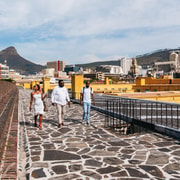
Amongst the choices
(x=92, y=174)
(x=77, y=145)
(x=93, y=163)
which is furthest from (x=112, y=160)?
(x=77, y=145)

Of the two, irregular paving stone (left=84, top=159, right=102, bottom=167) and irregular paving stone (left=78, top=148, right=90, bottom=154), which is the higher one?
irregular paving stone (left=78, top=148, right=90, bottom=154)

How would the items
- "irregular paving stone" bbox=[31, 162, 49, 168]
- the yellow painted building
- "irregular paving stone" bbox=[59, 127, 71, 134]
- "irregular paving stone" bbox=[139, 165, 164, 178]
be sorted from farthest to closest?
the yellow painted building → "irregular paving stone" bbox=[59, 127, 71, 134] → "irregular paving stone" bbox=[31, 162, 49, 168] → "irregular paving stone" bbox=[139, 165, 164, 178]

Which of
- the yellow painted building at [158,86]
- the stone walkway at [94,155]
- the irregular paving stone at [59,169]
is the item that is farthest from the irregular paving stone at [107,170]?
the yellow painted building at [158,86]

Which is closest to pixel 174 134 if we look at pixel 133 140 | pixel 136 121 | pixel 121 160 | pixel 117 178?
pixel 133 140

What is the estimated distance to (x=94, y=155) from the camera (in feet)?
16.7

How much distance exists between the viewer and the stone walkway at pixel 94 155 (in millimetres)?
4109

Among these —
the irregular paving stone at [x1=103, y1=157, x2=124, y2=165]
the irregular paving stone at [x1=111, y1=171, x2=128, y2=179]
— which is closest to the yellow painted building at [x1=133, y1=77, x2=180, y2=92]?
the irregular paving stone at [x1=103, y1=157, x2=124, y2=165]

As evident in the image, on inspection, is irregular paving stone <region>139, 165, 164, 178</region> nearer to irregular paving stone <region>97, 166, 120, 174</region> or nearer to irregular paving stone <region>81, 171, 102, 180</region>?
irregular paving stone <region>97, 166, 120, 174</region>

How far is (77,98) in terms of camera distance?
709 inches

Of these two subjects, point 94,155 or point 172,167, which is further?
point 94,155

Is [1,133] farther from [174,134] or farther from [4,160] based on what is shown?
[174,134]

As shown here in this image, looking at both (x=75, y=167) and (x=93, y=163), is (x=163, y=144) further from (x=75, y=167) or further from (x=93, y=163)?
(x=75, y=167)

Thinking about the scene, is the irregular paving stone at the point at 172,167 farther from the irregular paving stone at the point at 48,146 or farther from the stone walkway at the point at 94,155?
the irregular paving stone at the point at 48,146

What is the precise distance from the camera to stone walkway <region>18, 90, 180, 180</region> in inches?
162
